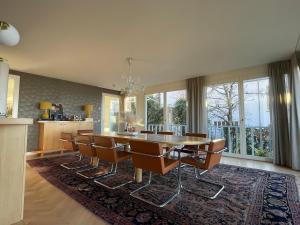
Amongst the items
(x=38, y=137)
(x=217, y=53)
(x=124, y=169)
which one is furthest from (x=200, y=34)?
(x=38, y=137)

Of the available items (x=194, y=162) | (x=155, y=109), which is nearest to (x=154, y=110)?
(x=155, y=109)

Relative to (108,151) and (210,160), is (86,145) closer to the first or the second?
(108,151)

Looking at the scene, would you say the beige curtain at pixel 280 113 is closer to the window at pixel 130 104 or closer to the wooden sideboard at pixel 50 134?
the window at pixel 130 104

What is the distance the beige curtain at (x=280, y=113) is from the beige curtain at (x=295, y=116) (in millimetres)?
172

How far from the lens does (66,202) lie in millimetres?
2061

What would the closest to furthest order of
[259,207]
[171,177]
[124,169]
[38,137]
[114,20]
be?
1. [259,207]
2. [114,20]
3. [171,177]
4. [124,169]
5. [38,137]

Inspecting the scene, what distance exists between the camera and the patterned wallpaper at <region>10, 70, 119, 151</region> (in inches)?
191

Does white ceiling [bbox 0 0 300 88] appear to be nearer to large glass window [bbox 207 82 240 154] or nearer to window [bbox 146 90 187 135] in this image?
large glass window [bbox 207 82 240 154]

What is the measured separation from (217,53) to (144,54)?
1542mm

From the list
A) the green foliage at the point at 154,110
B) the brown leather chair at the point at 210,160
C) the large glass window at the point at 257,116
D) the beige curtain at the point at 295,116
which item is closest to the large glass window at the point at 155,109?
the green foliage at the point at 154,110

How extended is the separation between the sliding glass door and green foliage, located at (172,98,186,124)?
1.20 meters

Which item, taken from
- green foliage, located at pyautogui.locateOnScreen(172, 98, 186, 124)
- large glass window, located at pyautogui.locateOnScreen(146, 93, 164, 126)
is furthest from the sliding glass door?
large glass window, located at pyautogui.locateOnScreen(146, 93, 164, 126)

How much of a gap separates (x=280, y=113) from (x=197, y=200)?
10.4 ft

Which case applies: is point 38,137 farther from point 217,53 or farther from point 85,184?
point 217,53
